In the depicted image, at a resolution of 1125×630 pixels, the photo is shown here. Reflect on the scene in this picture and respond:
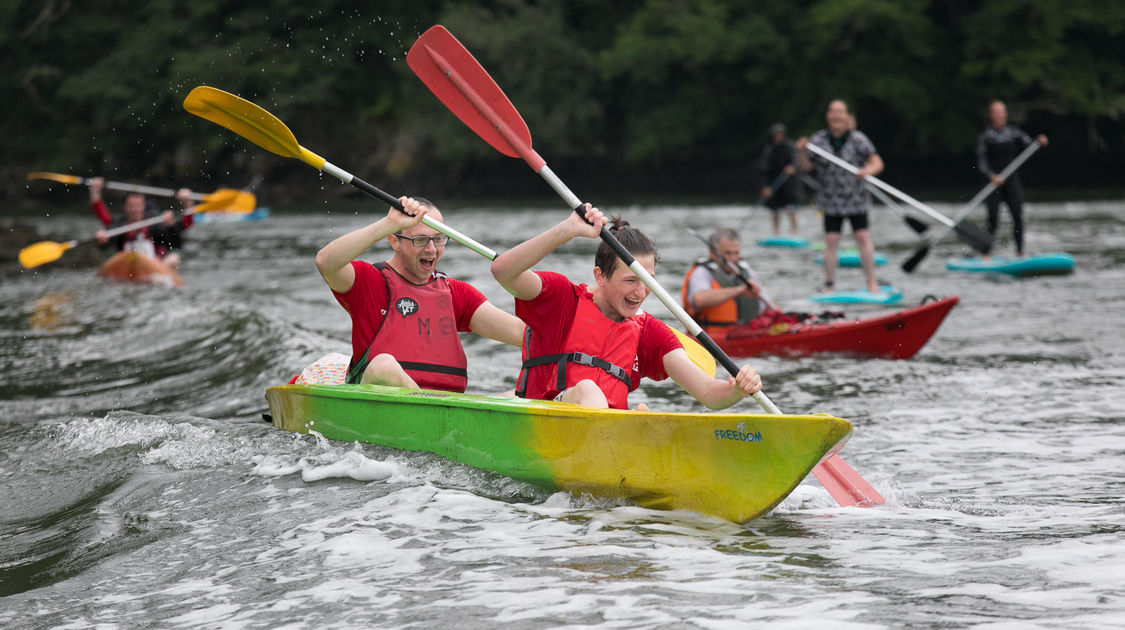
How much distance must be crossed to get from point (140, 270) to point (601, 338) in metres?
8.97

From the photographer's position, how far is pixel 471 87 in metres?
4.61

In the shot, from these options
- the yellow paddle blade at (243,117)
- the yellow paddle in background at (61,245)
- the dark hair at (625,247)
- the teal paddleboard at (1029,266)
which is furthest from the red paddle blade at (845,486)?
the teal paddleboard at (1029,266)

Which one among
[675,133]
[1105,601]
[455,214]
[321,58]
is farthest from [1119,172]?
[1105,601]

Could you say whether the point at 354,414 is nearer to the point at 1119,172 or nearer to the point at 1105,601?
the point at 1105,601

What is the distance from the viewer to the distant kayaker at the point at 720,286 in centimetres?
715

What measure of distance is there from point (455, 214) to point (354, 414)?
2061cm

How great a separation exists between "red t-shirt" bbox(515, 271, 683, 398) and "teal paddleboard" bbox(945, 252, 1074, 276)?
8193 mm

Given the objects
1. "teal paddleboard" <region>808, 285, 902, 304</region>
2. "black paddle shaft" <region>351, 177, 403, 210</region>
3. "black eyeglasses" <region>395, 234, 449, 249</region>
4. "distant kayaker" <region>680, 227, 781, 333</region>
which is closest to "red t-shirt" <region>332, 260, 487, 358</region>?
"black eyeglasses" <region>395, 234, 449, 249</region>

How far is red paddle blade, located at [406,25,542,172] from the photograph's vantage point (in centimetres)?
457

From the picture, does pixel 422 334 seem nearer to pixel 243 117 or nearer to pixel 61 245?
pixel 243 117

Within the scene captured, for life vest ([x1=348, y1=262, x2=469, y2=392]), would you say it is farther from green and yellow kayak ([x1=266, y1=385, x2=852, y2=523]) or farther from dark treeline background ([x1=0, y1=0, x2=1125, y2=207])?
dark treeline background ([x1=0, y1=0, x2=1125, y2=207])

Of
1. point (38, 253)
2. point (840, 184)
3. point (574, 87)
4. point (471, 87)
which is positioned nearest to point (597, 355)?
point (471, 87)

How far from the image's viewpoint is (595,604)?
2930 millimetres

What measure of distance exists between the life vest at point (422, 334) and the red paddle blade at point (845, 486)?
1.58 metres
